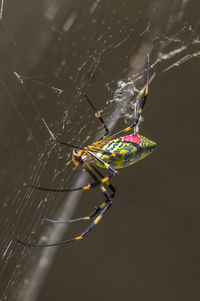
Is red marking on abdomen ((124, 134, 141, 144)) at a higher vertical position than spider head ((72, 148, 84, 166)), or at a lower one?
lower

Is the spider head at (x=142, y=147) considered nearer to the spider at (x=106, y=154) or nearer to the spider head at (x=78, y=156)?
the spider at (x=106, y=154)

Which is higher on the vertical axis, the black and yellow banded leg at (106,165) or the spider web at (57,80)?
the spider web at (57,80)

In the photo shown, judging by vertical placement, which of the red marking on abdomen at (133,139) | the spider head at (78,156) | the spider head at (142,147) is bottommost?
the spider head at (142,147)

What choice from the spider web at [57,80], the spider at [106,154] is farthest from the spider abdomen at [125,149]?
the spider web at [57,80]

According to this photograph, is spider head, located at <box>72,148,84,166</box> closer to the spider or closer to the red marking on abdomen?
the spider

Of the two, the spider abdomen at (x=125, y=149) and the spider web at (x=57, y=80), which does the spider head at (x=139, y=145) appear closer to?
the spider abdomen at (x=125, y=149)

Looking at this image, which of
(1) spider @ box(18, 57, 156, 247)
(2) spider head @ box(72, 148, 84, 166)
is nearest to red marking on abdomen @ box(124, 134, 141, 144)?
(1) spider @ box(18, 57, 156, 247)

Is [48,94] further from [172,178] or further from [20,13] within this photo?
[172,178]

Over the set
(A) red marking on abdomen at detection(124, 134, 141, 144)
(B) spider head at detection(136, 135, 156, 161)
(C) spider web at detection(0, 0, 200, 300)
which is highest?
(C) spider web at detection(0, 0, 200, 300)

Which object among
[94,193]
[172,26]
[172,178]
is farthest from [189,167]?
[172,26]

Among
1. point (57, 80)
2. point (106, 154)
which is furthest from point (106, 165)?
point (57, 80)
